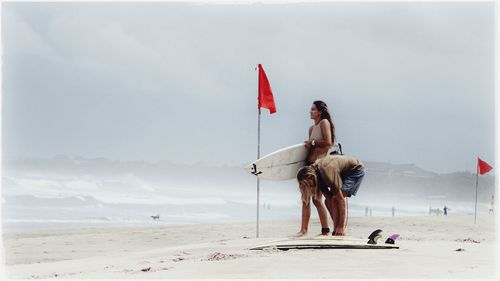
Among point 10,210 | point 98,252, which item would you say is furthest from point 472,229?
point 10,210

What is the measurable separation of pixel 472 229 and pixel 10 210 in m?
15.2

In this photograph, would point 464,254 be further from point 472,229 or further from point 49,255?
point 472,229

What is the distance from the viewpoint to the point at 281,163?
8.79 m

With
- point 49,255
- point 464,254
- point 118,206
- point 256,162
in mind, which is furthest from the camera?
point 118,206

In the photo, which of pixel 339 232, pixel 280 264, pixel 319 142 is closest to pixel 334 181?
pixel 319 142

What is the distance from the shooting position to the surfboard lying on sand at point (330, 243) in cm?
819

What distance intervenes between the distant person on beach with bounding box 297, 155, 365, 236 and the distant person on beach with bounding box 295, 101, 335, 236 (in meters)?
0.09

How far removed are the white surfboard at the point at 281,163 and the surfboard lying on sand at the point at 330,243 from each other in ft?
2.62

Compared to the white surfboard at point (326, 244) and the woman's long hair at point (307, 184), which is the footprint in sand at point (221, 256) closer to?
the white surfboard at point (326, 244)

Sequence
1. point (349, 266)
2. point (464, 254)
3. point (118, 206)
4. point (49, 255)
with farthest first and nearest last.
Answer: point (118, 206) → point (49, 255) → point (464, 254) → point (349, 266)

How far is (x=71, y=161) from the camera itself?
53906 millimetres

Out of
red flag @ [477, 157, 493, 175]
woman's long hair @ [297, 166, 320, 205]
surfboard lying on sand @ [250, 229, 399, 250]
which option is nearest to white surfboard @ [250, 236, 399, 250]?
surfboard lying on sand @ [250, 229, 399, 250]

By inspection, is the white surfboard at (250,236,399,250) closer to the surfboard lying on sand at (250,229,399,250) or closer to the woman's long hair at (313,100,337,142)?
the surfboard lying on sand at (250,229,399,250)

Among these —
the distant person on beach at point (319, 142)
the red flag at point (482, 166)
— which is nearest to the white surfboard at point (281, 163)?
the distant person on beach at point (319, 142)
